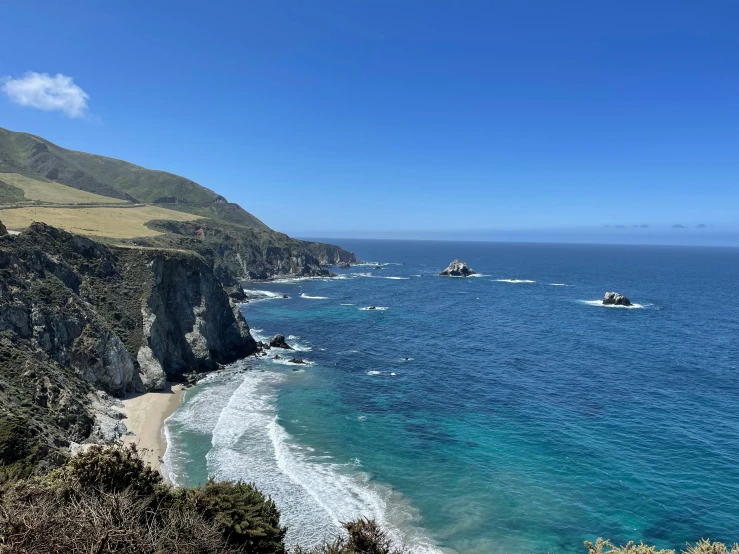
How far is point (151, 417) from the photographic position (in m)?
53.9

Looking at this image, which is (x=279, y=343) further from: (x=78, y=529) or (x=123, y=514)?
(x=78, y=529)

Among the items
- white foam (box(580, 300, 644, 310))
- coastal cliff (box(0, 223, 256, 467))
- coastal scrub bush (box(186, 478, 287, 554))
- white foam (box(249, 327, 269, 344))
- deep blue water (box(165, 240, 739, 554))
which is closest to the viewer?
coastal scrub bush (box(186, 478, 287, 554))

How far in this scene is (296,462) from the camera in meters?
44.3

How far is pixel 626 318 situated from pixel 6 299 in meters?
125

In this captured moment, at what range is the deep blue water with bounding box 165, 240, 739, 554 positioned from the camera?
36.6 meters

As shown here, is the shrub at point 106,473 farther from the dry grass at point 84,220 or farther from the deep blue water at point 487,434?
the dry grass at point 84,220

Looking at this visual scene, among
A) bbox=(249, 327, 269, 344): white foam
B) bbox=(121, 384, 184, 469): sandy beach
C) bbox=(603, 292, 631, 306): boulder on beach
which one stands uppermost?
bbox=(603, 292, 631, 306): boulder on beach

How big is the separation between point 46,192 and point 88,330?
145 m

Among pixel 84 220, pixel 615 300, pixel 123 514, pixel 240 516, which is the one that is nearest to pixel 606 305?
pixel 615 300

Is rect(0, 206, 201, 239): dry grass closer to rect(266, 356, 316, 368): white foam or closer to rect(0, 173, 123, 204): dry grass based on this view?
rect(0, 173, 123, 204): dry grass

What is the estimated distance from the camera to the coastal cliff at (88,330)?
42.3m

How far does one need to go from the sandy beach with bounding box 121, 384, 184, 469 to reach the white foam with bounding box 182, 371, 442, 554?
113 inches

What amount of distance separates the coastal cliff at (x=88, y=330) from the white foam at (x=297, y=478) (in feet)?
39.1

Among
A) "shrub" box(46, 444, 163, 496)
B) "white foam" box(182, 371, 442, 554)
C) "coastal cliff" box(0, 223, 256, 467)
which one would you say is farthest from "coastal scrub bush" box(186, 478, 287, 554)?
"coastal cliff" box(0, 223, 256, 467)
